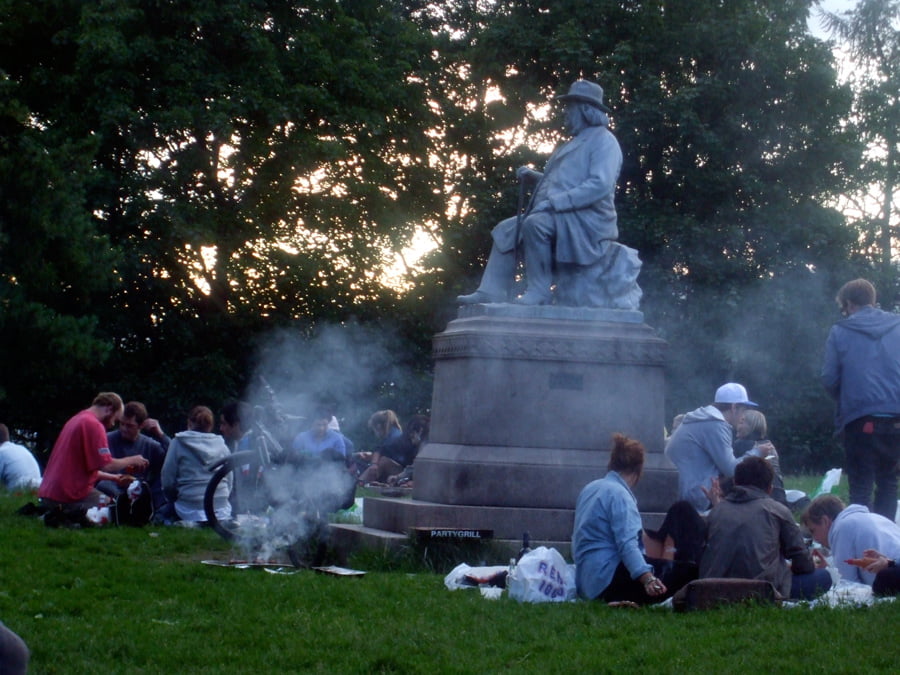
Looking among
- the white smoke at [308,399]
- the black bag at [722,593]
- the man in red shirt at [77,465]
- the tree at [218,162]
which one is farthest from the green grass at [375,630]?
the tree at [218,162]

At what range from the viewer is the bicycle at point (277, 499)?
10.1 meters

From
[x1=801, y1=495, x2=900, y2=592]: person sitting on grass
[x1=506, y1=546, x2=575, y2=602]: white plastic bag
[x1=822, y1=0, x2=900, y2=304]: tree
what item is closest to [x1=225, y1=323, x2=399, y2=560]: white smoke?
[x1=506, y1=546, x2=575, y2=602]: white plastic bag

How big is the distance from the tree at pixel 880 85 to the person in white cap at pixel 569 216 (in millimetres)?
21560

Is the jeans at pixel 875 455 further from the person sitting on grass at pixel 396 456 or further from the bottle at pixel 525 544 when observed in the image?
the person sitting on grass at pixel 396 456

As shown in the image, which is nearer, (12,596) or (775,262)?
(12,596)

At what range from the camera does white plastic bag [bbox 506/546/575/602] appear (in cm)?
780

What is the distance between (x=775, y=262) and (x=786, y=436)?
159 inches

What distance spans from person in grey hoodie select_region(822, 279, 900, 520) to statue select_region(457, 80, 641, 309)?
6.31ft

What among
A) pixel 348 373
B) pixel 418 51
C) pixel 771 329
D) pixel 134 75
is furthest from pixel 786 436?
pixel 134 75

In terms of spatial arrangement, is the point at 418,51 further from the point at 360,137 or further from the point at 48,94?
the point at 48,94

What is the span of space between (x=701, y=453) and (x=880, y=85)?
25.2 m

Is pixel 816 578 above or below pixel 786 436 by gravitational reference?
below

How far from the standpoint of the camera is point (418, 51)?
2905cm

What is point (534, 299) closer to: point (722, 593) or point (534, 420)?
point (534, 420)
